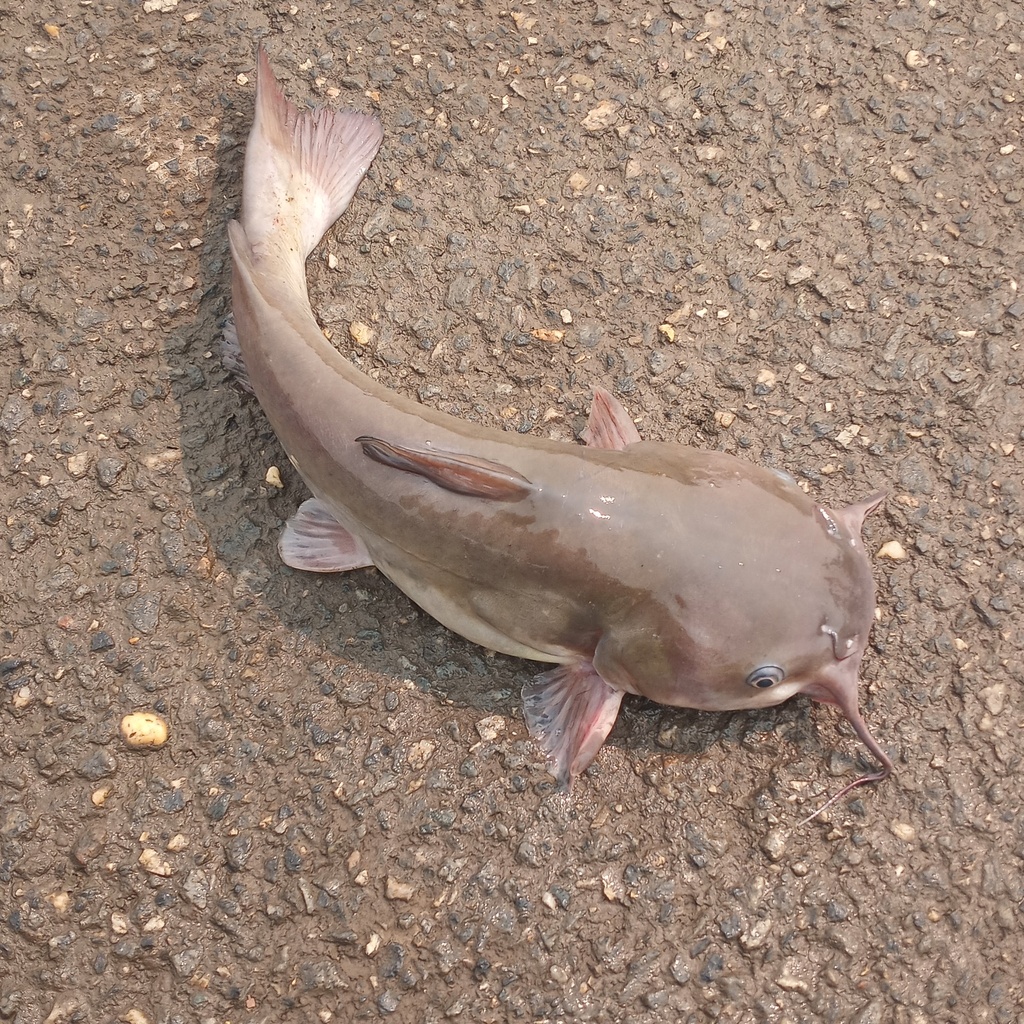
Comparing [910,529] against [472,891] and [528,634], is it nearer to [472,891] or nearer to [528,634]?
[528,634]

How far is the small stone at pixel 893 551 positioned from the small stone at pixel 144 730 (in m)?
2.55

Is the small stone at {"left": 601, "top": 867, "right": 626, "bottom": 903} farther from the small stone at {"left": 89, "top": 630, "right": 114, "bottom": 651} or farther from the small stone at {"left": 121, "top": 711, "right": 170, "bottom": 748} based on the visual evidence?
the small stone at {"left": 89, "top": 630, "right": 114, "bottom": 651}

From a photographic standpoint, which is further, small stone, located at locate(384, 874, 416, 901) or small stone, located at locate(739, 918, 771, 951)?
small stone, located at locate(384, 874, 416, 901)

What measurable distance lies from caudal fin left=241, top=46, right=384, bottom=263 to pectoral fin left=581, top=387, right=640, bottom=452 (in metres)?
1.29

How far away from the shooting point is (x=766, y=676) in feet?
7.91

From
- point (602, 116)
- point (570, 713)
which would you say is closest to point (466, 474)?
point (570, 713)

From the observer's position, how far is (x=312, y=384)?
2734 millimetres

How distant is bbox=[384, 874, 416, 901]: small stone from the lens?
2.68 meters

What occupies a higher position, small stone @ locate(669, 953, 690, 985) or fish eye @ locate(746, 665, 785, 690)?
fish eye @ locate(746, 665, 785, 690)

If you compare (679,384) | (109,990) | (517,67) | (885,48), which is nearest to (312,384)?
(679,384)

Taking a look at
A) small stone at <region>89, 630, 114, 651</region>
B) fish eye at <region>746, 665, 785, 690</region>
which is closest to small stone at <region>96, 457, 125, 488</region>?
small stone at <region>89, 630, 114, 651</region>

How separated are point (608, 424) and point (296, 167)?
5.32ft

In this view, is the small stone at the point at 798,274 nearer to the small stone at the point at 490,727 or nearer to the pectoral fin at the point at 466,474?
the pectoral fin at the point at 466,474

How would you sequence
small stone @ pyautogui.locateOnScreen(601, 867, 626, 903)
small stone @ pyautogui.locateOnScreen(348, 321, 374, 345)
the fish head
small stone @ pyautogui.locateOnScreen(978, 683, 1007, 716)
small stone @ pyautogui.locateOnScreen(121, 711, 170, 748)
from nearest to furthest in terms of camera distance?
1. the fish head
2. small stone @ pyautogui.locateOnScreen(601, 867, 626, 903)
3. small stone @ pyautogui.locateOnScreen(978, 683, 1007, 716)
4. small stone @ pyautogui.locateOnScreen(121, 711, 170, 748)
5. small stone @ pyautogui.locateOnScreen(348, 321, 374, 345)
